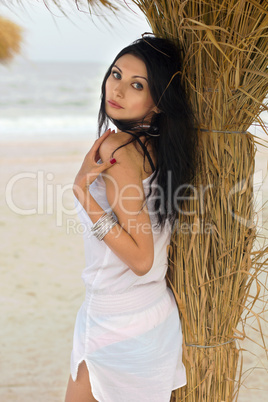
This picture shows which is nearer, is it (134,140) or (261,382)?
(134,140)

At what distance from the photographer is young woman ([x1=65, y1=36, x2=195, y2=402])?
1137mm

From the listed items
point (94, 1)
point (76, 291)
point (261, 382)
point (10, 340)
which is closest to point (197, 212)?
point (94, 1)

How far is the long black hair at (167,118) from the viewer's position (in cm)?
116

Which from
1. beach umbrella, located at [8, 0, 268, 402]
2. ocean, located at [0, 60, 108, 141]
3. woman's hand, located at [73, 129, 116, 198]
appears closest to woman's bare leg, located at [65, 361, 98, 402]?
beach umbrella, located at [8, 0, 268, 402]

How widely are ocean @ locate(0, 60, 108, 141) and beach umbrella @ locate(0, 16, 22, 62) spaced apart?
2.68 meters

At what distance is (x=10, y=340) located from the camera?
294 cm

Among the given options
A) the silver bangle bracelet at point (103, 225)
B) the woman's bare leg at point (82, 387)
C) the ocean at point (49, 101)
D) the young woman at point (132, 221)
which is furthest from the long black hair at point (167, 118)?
the ocean at point (49, 101)

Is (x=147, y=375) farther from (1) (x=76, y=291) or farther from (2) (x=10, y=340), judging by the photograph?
(1) (x=76, y=291)

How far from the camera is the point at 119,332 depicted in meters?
1.21

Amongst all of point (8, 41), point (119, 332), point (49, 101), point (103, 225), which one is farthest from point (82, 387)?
point (49, 101)

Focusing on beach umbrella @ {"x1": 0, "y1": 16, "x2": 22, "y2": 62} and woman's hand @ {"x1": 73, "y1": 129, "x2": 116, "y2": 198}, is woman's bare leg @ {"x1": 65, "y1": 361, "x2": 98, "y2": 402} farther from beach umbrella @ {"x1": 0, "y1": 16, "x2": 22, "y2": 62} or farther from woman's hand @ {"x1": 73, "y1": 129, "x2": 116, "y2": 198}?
beach umbrella @ {"x1": 0, "y1": 16, "x2": 22, "y2": 62}

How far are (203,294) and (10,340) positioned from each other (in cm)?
194

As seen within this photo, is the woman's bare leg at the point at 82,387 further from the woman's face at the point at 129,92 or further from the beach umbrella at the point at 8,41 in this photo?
the beach umbrella at the point at 8,41

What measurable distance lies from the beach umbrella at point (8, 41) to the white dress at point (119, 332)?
4.47 m
